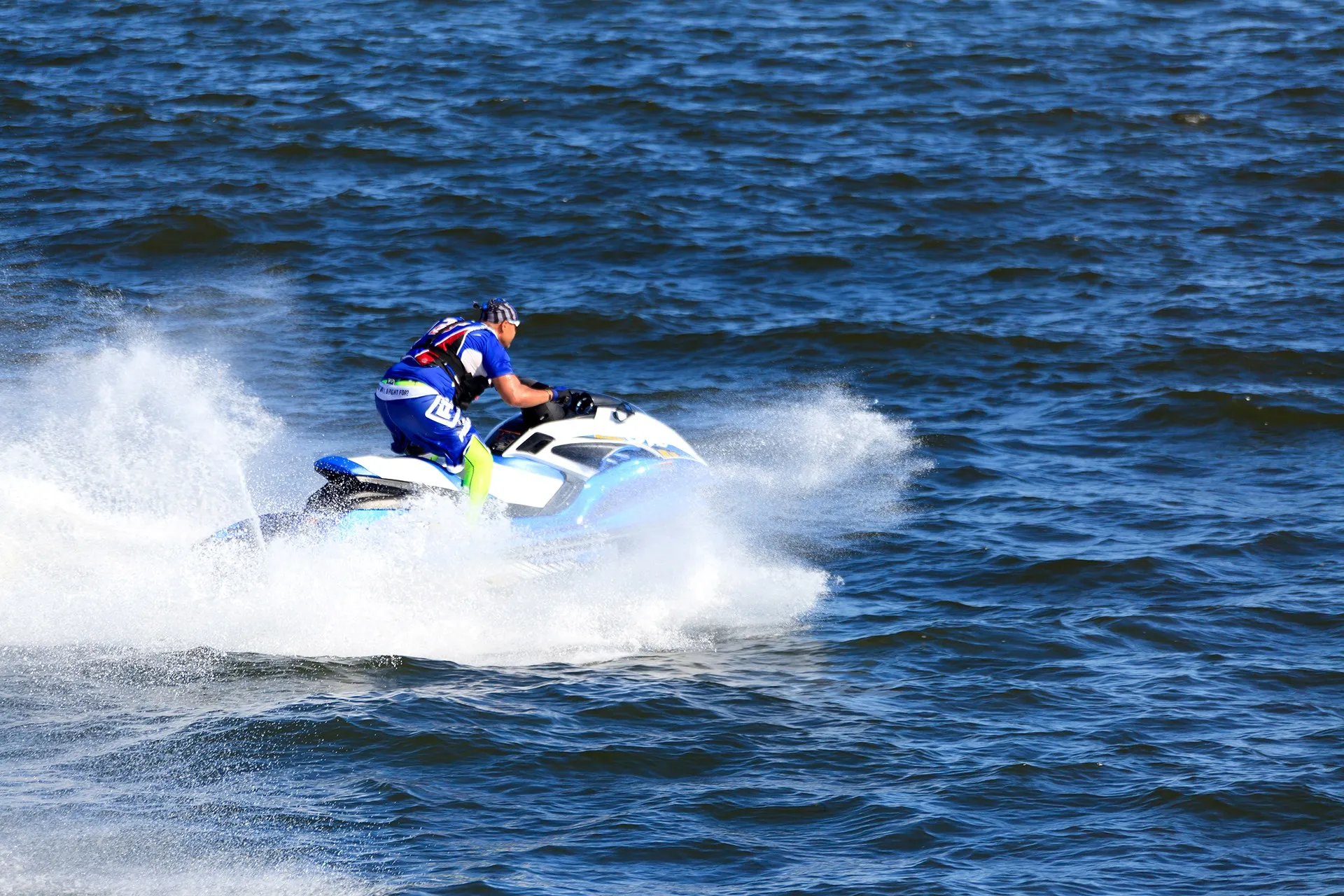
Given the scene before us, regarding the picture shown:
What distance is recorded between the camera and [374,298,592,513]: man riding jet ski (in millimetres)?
9617

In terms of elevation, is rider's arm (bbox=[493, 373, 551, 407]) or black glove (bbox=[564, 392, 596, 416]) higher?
rider's arm (bbox=[493, 373, 551, 407])

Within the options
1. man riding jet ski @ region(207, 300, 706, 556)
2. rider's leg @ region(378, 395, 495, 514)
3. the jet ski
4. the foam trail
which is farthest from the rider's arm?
the foam trail

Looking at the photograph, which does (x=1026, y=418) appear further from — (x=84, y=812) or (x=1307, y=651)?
(x=84, y=812)

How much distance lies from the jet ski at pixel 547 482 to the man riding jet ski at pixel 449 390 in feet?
0.32

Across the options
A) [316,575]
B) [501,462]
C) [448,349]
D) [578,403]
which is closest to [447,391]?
[448,349]

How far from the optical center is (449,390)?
31.9 feet

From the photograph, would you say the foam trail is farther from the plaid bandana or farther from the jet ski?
the plaid bandana

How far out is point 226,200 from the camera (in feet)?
69.1

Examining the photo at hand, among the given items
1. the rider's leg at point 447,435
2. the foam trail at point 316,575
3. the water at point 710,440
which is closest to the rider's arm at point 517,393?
the rider's leg at point 447,435

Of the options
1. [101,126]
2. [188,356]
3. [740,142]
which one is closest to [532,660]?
[188,356]

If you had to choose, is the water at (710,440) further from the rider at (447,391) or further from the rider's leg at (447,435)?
the rider at (447,391)

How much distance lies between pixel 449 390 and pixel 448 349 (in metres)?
0.26

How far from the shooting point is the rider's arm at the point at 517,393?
988cm

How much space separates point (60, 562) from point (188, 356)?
6.94 meters
